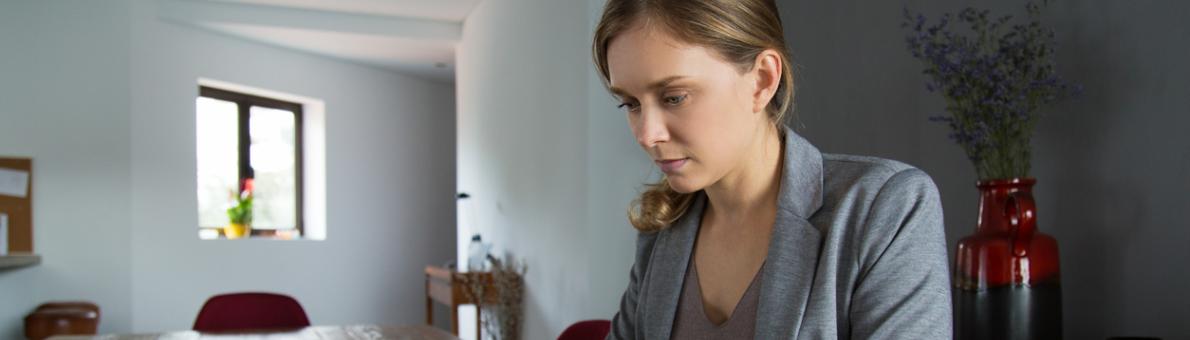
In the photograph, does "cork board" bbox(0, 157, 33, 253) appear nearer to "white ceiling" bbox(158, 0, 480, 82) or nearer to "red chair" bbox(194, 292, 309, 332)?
"white ceiling" bbox(158, 0, 480, 82)

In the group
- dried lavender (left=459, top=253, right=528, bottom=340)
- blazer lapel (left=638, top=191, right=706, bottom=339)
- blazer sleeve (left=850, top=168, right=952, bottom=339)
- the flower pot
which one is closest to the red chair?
dried lavender (left=459, top=253, right=528, bottom=340)

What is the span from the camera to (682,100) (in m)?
1.05

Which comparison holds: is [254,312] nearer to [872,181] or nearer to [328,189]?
[872,181]

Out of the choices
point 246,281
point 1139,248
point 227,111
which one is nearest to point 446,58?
point 227,111

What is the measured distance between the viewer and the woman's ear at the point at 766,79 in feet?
3.61

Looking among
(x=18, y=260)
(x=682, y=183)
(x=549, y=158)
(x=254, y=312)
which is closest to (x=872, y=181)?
(x=682, y=183)

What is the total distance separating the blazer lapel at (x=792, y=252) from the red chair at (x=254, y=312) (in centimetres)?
313

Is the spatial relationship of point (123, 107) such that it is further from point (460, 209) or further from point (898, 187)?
point (898, 187)

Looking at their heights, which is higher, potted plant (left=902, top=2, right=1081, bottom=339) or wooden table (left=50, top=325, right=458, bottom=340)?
potted plant (left=902, top=2, right=1081, bottom=339)

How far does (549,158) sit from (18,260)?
3032 millimetres

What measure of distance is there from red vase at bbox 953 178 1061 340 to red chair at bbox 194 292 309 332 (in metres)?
2.67

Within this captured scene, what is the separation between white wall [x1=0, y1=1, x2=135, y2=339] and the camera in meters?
5.79

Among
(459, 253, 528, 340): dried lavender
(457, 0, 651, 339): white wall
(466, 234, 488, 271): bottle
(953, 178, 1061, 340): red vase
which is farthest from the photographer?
(466, 234, 488, 271): bottle

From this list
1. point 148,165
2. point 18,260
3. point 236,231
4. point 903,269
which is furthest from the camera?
point 236,231
